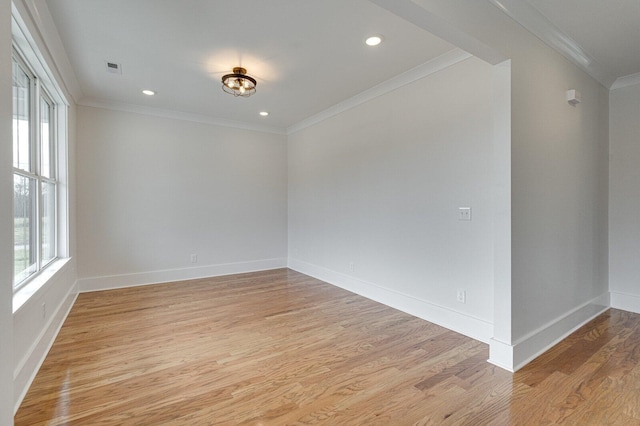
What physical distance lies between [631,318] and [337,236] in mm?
3269

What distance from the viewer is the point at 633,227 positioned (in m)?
3.26

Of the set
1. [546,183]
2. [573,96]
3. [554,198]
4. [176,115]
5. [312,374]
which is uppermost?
[176,115]

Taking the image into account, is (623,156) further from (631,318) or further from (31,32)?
(31,32)

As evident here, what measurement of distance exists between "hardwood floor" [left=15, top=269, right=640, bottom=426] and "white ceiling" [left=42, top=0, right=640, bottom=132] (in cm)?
248

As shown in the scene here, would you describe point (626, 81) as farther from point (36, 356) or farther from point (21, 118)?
point (36, 356)

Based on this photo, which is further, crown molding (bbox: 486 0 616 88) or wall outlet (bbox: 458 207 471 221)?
wall outlet (bbox: 458 207 471 221)

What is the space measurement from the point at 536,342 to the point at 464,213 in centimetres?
114

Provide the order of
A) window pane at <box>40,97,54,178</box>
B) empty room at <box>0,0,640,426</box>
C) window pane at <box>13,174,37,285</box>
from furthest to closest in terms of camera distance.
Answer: window pane at <box>40,97,54,178</box> < window pane at <box>13,174,37,285</box> < empty room at <box>0,0,640,426</box>

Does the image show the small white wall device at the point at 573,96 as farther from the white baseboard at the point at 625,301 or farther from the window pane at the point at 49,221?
the window pane at the point at 49,221

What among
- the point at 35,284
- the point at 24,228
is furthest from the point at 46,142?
the point at 35,284

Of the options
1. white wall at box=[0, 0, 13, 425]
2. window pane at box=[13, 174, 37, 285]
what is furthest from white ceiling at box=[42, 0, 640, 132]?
Answer: window pane at box=[13, 174, 37, 285]

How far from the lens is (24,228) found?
8.06ft

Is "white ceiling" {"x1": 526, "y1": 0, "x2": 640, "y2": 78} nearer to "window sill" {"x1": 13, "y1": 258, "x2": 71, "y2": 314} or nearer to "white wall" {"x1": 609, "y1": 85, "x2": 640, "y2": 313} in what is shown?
"white wall" {"x1": 609, "y1": 85, "x2": 640, "y2": 313}

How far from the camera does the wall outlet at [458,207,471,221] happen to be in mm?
2762
